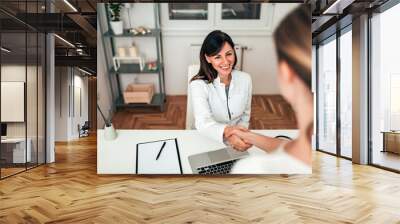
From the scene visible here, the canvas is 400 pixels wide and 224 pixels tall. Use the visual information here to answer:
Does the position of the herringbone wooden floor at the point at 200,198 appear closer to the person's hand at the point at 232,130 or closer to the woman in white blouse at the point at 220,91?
the person's hand at the point at 232,130

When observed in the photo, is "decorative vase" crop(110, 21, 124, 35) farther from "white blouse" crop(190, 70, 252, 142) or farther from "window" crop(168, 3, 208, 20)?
"white blouse" crop(190, 70, 252, 142)

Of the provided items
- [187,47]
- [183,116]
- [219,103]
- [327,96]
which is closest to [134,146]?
[183,116]

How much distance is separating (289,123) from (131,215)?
2820 millimetres

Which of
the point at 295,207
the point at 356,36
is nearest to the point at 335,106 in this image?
the point at 356,36

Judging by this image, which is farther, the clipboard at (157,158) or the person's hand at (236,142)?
the clipboard at (157,158)

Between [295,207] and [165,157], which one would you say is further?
[165,157]

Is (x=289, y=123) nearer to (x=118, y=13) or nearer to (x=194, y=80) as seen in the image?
(x=194, y=80)

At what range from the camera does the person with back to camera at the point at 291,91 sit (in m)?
5.62

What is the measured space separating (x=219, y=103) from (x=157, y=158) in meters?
1.22

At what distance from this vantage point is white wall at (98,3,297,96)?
561 cm

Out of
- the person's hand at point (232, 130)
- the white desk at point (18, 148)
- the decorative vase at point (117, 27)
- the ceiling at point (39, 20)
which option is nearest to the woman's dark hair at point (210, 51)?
the person's hand at point (232, 130)

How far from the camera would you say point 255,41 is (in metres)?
5.62

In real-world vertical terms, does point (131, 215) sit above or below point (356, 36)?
below

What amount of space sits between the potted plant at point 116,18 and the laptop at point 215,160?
2094 millimetres
